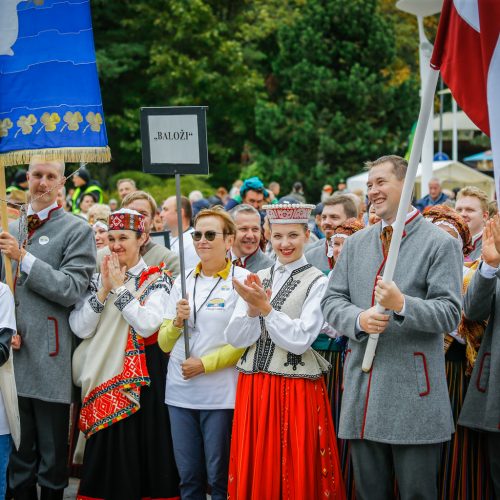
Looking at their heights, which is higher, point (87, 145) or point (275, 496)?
Answer: point (87, 145)

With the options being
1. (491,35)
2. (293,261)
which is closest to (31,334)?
(293,261)

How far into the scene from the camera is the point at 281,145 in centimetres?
2542

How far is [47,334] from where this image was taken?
17.9 ft

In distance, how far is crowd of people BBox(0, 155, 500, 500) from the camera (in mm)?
4371

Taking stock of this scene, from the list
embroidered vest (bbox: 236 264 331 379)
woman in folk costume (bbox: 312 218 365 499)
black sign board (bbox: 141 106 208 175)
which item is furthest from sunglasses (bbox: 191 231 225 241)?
woman in folk costume (bbox: 312 218 365 499)

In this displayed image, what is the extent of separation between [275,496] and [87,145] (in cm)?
247

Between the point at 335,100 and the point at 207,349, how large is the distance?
67.3 ft

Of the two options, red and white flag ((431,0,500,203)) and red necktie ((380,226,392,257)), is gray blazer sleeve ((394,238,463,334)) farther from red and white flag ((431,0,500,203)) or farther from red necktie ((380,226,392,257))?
red and white flag ((431,0,500,203))

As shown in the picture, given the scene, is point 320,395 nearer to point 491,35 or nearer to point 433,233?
point 433,233

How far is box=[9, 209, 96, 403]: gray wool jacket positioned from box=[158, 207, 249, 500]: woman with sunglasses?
2.21 feet

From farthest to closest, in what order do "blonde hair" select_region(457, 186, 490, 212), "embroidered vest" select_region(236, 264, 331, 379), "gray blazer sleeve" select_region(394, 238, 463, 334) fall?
1. "blonde hair" select_region(457, 186, 490, 212)
2. "embroidered vest" select_region(236, 264, 331, 379)
3. "gray blazer sleeve" select_region(394, 238, 463, 334)

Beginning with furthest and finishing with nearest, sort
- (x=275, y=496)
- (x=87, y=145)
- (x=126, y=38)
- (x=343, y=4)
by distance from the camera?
(x=126, y=38)
(x=343, y=4)
(x=87, y=145)
(x=275, y=496)

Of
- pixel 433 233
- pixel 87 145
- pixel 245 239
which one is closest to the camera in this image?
pixel 433 233

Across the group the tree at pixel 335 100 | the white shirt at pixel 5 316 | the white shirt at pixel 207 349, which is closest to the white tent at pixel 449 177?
the tree at pixel 335 100
